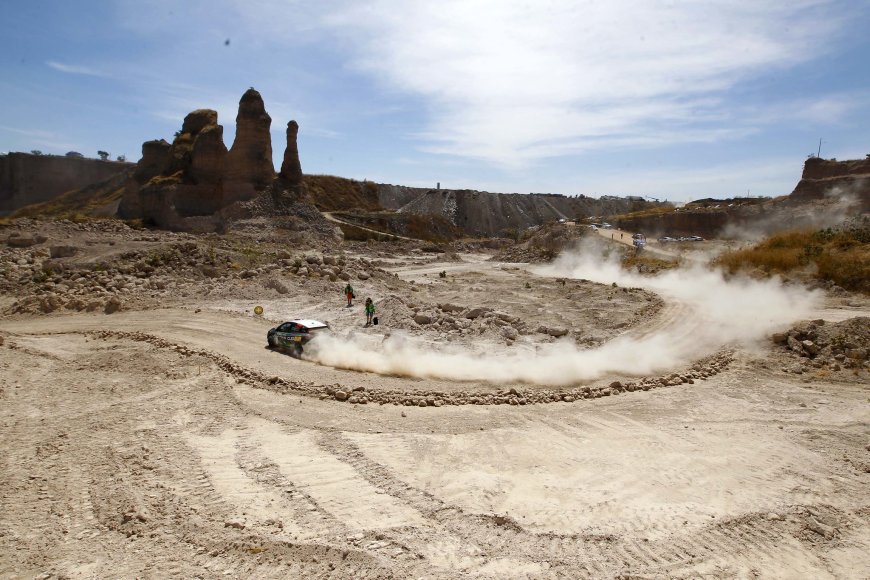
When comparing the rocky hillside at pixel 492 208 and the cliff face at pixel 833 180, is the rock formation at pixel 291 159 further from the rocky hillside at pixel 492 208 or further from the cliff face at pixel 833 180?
the cliff face at pixel 833 180

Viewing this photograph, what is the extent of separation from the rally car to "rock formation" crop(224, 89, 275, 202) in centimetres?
3220

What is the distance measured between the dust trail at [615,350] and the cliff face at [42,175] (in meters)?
75.2

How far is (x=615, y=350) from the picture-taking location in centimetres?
1577

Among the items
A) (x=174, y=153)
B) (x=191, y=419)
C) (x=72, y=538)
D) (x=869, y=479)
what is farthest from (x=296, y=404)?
(x=174, y=153)

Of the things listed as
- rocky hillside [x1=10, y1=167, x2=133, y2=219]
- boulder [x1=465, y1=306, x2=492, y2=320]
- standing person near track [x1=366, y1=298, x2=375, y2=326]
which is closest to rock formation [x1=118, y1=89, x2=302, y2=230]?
rocky hillside [x1=10, y1=167, x2=133, y2=219]

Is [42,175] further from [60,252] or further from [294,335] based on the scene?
[294,335]

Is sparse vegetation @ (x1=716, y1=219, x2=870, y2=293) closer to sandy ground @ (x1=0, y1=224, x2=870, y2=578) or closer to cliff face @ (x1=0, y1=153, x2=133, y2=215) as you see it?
sandy ground @ (x1=0, y1=224, x2=870, y2=578)

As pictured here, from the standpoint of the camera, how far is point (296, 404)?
1102 cm

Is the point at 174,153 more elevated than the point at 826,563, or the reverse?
the point at 174,153

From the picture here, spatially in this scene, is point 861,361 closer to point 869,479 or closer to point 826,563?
point 869,479

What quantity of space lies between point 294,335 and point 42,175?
2978 inches

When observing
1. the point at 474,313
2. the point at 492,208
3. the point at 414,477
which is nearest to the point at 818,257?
the point at 474,313

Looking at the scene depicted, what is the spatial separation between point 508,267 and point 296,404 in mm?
32459

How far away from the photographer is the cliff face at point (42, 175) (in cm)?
6975
